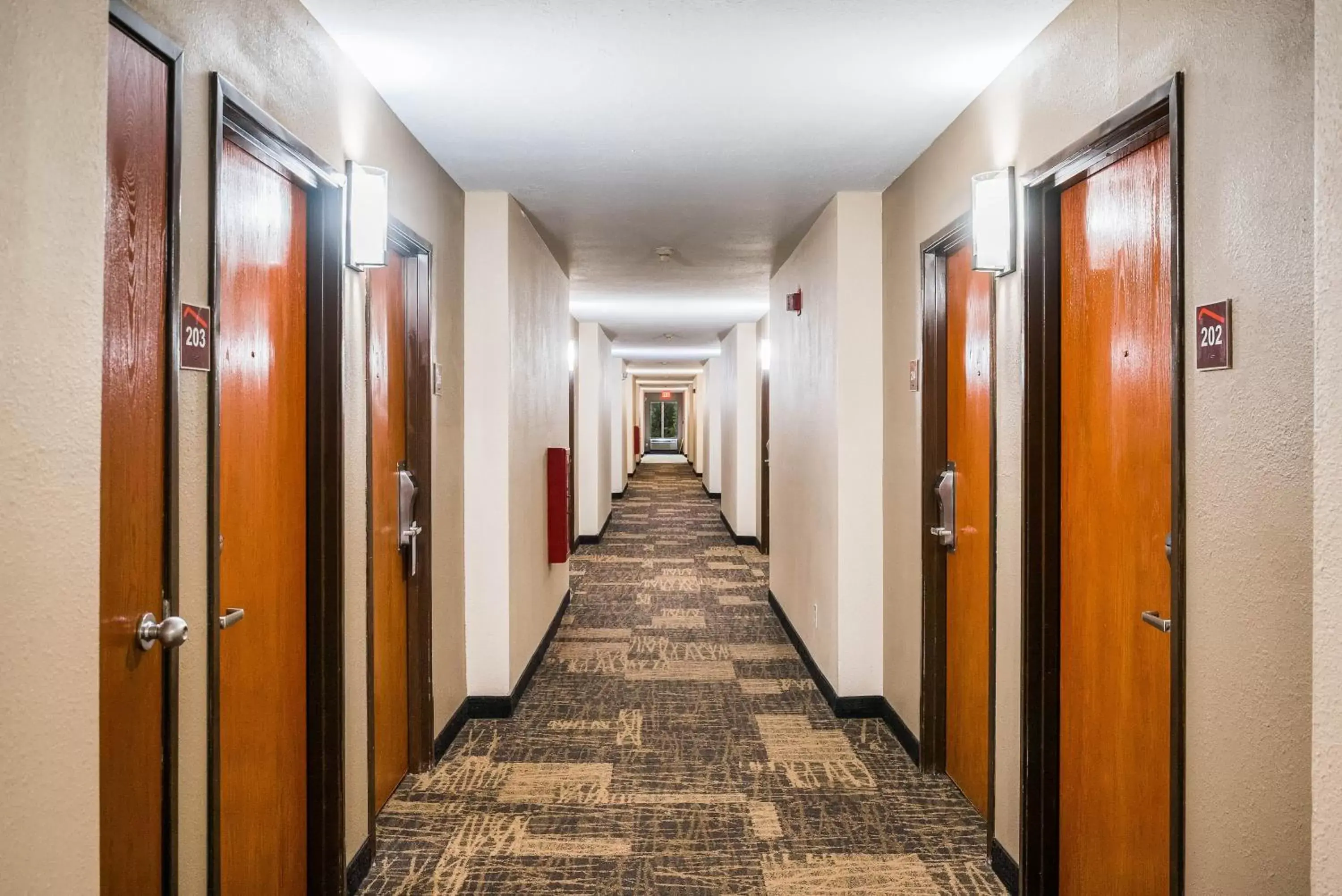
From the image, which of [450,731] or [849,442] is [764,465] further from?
[450,731]

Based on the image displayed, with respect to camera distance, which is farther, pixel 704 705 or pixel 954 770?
pixel 704 705

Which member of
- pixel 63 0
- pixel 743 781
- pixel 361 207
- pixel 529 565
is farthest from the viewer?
pixel 529 565

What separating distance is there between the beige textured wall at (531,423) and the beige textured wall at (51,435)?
8.24ft

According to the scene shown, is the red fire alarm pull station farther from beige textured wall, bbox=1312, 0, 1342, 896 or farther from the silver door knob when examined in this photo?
beige textured wall, bbox=1312, 0, 1342, 896

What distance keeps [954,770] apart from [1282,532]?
1988mm

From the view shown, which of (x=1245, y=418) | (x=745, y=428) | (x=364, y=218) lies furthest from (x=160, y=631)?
(x=745, y=428)

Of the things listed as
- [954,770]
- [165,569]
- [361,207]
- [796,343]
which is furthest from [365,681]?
[796,343]

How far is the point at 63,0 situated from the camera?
984mm

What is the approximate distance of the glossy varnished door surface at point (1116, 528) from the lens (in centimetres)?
166

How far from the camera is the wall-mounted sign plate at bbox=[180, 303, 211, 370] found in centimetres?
141

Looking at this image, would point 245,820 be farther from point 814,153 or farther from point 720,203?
point 720,203

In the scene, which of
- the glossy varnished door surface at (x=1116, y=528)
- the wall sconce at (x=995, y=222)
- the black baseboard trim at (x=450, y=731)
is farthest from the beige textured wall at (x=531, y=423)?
the glossy varnished door surface at (x=1116, y=528)

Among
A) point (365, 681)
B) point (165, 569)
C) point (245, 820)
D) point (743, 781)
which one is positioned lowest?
point (743, 781)

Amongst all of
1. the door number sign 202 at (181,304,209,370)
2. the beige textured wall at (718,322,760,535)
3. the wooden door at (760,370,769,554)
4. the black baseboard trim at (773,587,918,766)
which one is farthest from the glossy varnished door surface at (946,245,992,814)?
the beige textured wall at (718,322,760,535)
